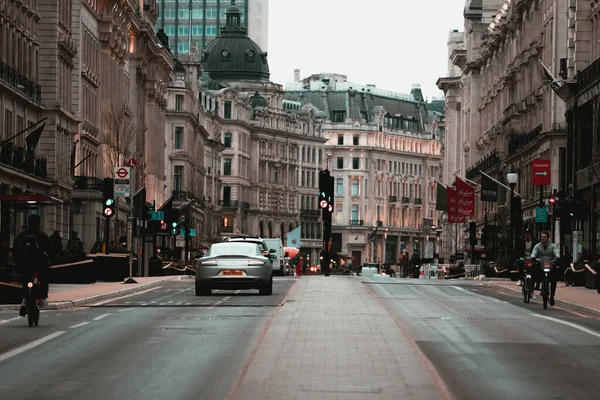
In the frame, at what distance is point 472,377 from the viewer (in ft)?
56.7

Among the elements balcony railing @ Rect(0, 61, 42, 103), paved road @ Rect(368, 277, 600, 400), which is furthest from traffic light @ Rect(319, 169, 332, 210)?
paved road @ Rect(368, 277, 600, 400)

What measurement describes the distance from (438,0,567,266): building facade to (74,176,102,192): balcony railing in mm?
22466

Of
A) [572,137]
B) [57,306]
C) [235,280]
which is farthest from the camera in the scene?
[572,137]

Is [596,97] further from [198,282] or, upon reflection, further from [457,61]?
[457,61]

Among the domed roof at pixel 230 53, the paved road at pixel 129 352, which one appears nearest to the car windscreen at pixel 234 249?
the paved road at pixel 129 352

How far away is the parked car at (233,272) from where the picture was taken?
40.4 m

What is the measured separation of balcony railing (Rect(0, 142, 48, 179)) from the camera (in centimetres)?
6184

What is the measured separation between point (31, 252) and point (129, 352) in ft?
19.4

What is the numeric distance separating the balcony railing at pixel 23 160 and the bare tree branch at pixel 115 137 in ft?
40.2

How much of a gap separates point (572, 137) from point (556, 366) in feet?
196

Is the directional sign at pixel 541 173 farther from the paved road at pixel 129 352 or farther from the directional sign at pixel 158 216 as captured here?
the paved road at pixel 129 352

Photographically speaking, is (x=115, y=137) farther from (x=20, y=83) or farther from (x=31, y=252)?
(x=31, y=252)

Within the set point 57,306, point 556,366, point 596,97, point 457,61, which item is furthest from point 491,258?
point 556,366

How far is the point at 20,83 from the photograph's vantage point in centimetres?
6669
